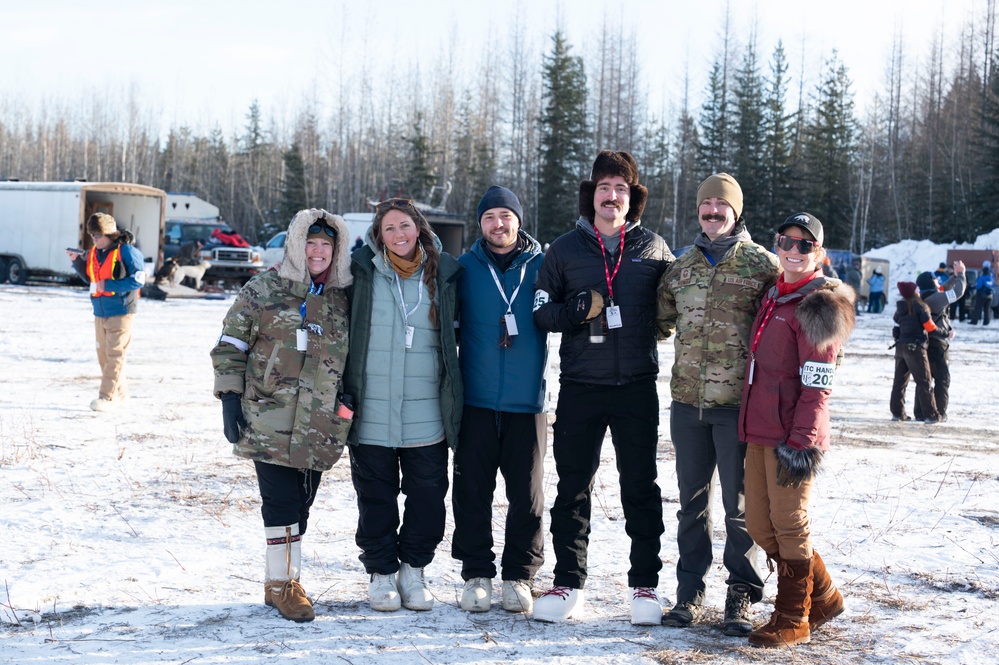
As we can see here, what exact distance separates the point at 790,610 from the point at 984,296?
23.6m

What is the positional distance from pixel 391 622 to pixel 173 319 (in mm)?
14815

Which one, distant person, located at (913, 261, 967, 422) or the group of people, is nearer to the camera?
the group of people

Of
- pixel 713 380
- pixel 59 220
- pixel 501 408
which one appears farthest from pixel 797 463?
pixel 59 220

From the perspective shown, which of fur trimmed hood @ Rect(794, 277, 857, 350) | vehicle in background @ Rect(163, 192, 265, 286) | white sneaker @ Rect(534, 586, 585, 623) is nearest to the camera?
fur trimmed hood @ Rect(794, 277, 857, 350)

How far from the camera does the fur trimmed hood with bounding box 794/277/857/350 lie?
3486 millimetres

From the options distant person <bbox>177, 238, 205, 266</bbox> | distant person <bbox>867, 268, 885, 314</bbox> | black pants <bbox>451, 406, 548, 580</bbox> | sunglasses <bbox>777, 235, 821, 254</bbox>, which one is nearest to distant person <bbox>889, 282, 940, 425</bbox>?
sunglasses <bbox>777, 235, 821, 254</bbox>

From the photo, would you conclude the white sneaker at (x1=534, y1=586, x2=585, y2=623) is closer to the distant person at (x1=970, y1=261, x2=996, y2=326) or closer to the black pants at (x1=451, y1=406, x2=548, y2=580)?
the black pants at (x1=451, y1=406, x2=548, y2=580)

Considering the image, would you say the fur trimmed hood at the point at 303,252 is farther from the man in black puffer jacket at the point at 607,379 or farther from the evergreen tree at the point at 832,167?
the evergreen tree at the point at 832,167

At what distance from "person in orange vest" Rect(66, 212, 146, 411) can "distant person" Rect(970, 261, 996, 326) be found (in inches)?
Answer: 890

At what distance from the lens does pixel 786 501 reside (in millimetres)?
3592

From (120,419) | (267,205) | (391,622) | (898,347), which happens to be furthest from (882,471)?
(267,205)

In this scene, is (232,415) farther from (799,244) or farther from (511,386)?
(799,244)

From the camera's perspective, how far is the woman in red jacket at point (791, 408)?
11.5 ft

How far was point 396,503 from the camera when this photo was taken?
161 inches
